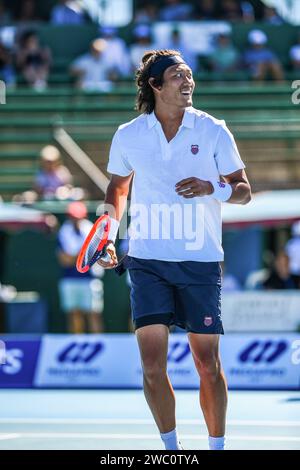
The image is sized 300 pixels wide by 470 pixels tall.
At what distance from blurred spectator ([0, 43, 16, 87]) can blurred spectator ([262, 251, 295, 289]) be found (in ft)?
22.7

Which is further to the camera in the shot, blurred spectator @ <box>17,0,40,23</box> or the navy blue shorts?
blurred spectator @ <box>17,0,40,23</box>

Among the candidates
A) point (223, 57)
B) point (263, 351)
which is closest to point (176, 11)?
point (223, 57)

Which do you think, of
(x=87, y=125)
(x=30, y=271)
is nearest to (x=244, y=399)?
(x=30, y=271)

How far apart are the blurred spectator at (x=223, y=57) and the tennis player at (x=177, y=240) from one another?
510 inches

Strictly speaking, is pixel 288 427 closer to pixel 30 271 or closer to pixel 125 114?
pixel 30 271

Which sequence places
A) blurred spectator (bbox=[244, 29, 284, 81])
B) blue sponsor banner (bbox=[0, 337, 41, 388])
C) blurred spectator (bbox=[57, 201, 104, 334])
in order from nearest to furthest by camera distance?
blue sponsor banner (bbox=[0, 337, 41, 388])
blurred spectator (bbox=[57, 201, 104, 334])
blurred spectator (bbox=[244, 29, 284, 81])

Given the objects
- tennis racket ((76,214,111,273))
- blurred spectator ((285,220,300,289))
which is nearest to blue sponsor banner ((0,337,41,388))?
blurred spectator ((285,220,300,289))

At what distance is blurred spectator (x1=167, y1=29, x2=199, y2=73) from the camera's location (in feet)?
63.0

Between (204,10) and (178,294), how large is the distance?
15.3 metres

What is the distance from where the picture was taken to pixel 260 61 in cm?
1927

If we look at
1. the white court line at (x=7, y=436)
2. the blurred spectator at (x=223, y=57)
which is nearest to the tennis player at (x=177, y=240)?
the white court line at (x=7, y=436)

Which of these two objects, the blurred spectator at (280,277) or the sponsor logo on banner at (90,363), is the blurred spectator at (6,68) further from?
the sponsor logo on banner at (90,363)

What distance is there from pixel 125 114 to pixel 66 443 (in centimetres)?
1154

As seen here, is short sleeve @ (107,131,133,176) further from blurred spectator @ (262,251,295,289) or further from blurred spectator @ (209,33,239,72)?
blurred spectator @ (209,33,239,72)
